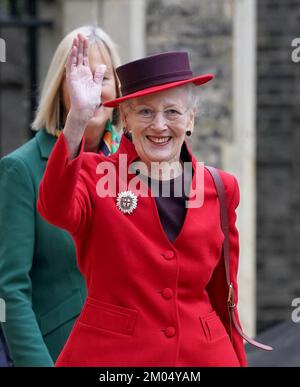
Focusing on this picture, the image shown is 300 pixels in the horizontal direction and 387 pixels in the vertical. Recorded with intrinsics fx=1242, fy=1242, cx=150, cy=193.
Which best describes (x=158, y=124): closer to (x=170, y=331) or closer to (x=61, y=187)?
(x=61, y=187)

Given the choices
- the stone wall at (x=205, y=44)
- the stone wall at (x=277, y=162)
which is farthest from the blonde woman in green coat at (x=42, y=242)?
the stone wall at (x=277, y=162)

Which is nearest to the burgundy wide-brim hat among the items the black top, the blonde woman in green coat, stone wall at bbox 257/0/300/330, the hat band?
the hat band

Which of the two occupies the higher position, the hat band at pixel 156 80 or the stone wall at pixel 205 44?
the stone wall at pixel 205 44

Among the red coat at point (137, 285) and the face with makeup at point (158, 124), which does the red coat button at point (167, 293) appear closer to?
the red coat at point (137, 285)

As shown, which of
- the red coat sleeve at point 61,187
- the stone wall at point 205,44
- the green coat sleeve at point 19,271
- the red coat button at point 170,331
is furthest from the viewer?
the stone wall at point 205,44

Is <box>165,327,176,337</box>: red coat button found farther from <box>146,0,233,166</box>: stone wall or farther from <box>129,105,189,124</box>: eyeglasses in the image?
<box>146,0,233,166</box>: stone wall

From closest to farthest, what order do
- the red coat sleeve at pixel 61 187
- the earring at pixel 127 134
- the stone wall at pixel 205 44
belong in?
the red coat sleeve at pixel 61 187, the earring at pixel 127 134, the stone wall at pixel 205 44

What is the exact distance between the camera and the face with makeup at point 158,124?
2.95 m

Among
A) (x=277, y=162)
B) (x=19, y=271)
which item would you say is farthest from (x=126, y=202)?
(x=277, y=162)

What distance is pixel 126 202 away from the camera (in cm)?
293

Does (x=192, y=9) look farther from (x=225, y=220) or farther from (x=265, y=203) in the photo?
(x=225, y=220)

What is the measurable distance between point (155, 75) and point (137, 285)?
Answer: 51 centimetres

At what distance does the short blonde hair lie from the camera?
11.9ft

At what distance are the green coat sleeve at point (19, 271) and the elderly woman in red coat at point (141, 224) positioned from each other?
20.5 inches
